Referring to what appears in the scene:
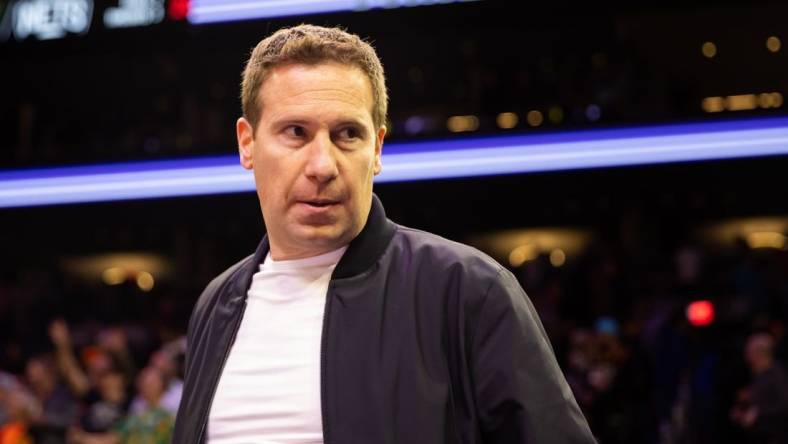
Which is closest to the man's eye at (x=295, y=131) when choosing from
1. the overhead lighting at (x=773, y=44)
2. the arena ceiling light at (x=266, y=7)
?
the arena ceiling light at (x=266, y=7)

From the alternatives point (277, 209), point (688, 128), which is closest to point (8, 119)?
point (688, 128)

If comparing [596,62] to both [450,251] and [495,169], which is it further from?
[450,251]

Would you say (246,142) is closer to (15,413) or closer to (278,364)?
(278,364)

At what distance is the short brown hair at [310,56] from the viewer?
1.74m

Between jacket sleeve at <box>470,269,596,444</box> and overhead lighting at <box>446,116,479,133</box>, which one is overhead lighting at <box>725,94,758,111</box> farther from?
jacket sleeve at <box>470,269,596,444</box>

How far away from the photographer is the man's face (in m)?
1.70

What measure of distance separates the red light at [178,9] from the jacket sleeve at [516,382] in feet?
19.8

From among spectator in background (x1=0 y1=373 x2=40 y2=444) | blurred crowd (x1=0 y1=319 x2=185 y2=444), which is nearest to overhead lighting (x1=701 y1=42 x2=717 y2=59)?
blurred crowd (x1=0 y1=319 x2=185 y2=444)

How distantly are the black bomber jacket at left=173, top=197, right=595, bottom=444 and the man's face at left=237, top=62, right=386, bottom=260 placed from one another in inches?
2.9

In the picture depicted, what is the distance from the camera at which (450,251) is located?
5.55 feet

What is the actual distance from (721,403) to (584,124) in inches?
83.6

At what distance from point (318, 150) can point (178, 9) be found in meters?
5.87

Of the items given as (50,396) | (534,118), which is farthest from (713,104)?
(50,396)

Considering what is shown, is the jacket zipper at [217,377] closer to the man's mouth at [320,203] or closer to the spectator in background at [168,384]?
the man's mouth at [320,203]
